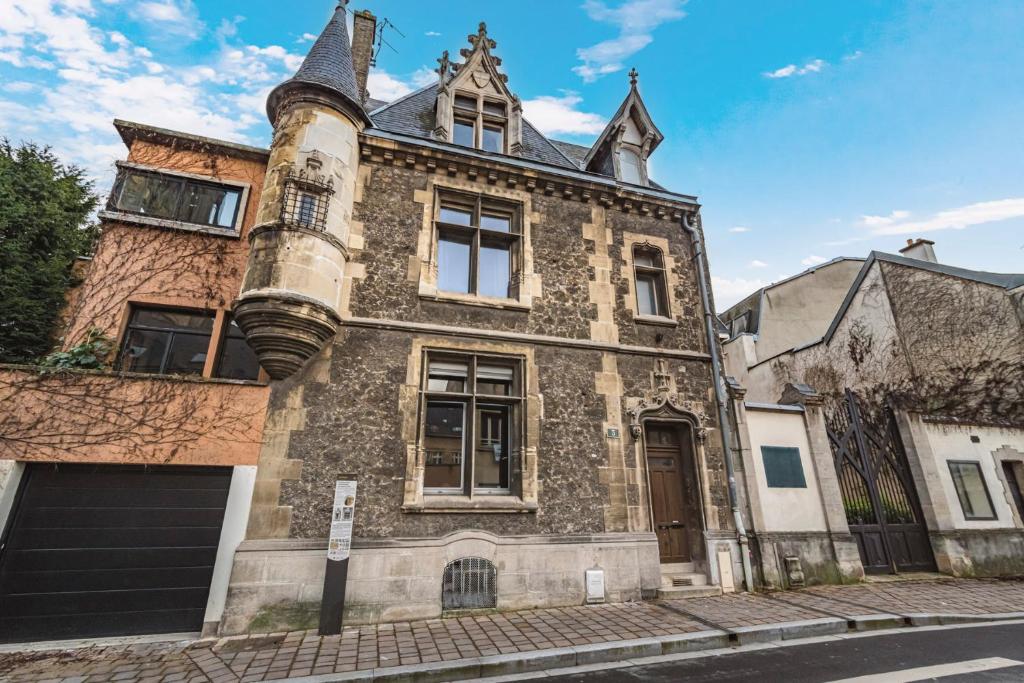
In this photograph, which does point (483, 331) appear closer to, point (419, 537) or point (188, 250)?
point (419, 537)

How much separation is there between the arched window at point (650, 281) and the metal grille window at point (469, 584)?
5963 millimetres

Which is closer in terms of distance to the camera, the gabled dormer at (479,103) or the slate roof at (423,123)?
the slate roof at (423,123)

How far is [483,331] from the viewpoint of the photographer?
7.81 m

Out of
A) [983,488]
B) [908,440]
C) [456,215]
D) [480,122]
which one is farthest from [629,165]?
[983,488]

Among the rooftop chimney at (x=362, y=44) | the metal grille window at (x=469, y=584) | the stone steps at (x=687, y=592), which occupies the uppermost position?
the rooftop chimney at (x=362, y=44)

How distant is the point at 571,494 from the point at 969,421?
10086 millimetres

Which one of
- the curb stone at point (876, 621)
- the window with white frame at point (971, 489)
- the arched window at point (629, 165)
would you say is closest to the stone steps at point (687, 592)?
the curb stone at point (876, 621)

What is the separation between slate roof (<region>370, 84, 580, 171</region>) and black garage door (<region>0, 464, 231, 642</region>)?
713 cm

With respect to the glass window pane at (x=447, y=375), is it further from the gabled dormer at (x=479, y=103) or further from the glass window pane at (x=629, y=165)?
the glass window pane at (x=629, y=165)

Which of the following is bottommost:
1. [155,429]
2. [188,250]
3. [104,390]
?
[155,429]

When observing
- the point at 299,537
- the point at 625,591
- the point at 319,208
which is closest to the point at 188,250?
the point at 319,208

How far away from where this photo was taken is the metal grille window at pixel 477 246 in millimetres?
8438

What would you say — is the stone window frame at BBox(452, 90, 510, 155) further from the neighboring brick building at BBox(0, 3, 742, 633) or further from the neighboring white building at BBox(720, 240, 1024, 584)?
the neighboring white building at BBox(720, 240, 1024, 584)

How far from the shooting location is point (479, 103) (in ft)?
31.8
